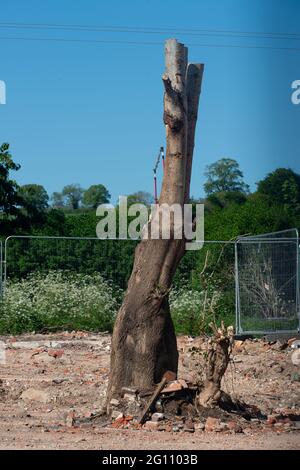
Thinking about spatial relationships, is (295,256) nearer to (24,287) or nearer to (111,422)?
(24,287)

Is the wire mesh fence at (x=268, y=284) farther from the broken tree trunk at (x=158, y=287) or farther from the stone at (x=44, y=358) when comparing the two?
the broken tree trunk at (x=158, y=287)

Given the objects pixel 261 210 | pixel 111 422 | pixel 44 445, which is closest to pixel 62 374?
pixel 111 422

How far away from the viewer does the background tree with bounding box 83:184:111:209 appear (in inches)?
1644

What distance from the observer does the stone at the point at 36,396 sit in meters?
9.61

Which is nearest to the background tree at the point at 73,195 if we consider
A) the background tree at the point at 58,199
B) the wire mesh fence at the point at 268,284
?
the background tree at the point at 58,199

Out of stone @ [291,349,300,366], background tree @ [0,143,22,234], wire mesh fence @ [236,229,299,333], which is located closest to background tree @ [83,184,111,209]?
background tree @ [0,143,22,234]

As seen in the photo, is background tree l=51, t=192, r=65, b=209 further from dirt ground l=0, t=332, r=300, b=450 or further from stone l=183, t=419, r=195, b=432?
stone l=183, t=419, r=195, b=432

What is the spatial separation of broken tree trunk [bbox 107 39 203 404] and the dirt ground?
0.39m

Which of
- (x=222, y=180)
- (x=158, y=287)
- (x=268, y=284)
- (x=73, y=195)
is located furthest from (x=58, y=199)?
(x=158, y=287)

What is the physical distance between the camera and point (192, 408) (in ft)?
25.8

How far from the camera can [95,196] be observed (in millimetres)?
42094

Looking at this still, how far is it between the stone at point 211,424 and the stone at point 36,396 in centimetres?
248

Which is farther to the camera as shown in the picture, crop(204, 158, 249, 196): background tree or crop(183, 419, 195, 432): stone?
crop(204, 158, 249, 196): background tree
